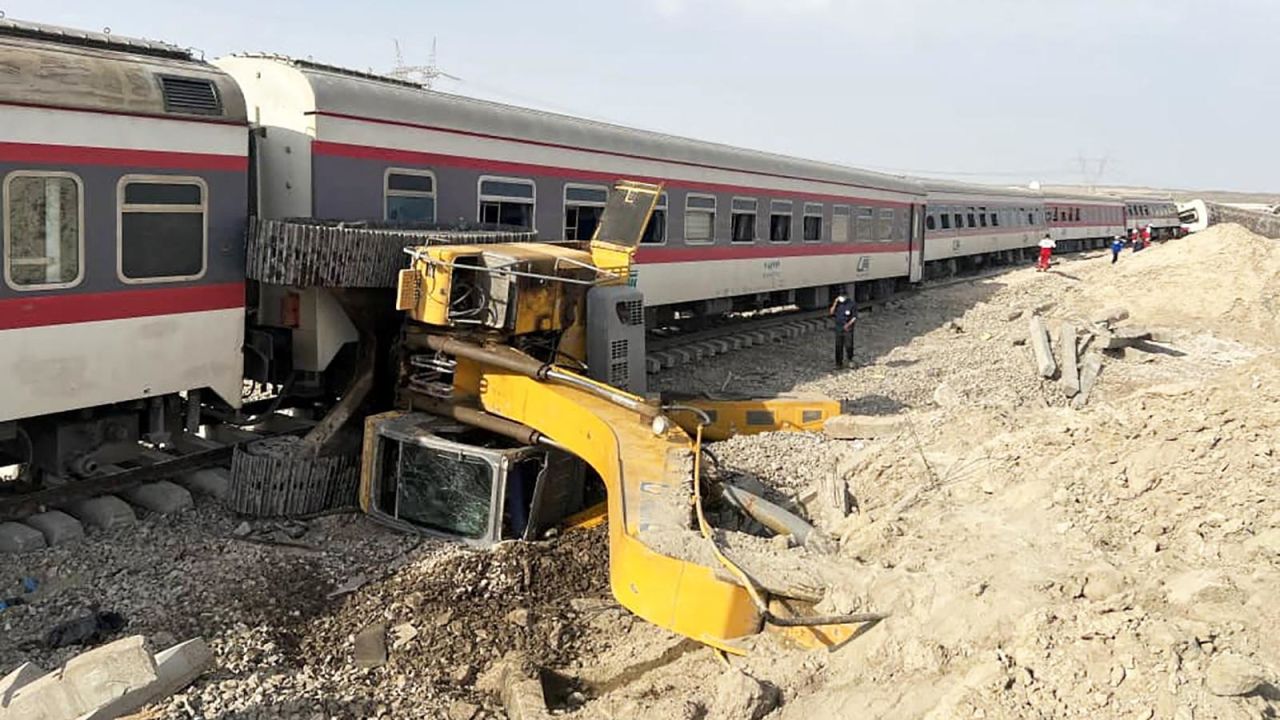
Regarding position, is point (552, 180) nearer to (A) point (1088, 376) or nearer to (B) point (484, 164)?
(B) point (484, 164)

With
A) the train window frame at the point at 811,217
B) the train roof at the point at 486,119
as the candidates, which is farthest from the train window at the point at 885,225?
the train roof at the point at 486,119

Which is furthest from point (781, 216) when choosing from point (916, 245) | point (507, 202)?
point (916, 245)

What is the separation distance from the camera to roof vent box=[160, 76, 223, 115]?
7.30m

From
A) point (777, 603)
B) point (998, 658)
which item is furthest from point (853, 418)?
point (998, 658)

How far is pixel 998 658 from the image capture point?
4.27 m

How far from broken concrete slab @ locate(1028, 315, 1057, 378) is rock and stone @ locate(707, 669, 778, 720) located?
1097cm

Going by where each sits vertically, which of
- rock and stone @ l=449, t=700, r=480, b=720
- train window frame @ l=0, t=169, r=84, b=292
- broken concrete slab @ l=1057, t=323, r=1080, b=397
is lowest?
rock and stone @ l=449, t=700, r=480, b=720

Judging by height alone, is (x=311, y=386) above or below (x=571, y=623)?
above

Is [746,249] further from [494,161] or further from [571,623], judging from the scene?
[571,623]

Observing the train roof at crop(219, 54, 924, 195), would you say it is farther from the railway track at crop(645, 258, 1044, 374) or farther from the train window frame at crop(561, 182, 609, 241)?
the railway track at crop(645, 258, 1044, 374)

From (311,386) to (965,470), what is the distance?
5414 millimetres

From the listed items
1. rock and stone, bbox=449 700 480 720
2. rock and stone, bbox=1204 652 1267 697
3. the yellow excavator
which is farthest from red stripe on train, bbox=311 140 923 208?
rock and stone, bbox=1204 652 1267 697

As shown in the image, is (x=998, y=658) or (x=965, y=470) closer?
(x=998, y=658)

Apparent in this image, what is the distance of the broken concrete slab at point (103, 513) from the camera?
6.95 meters
